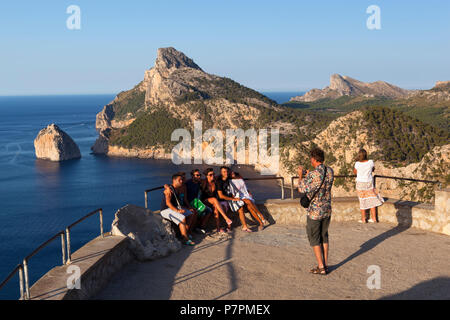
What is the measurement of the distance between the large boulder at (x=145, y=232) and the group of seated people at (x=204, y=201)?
392 mm

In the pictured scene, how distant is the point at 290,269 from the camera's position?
771 cm

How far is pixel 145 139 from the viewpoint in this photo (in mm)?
156750

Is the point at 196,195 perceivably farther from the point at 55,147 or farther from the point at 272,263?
the point at 55,147

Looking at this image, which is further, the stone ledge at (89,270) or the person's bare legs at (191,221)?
the person's bare legs at (191,221)

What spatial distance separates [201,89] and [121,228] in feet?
607

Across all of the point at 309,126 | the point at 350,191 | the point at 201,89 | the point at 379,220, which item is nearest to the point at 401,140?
the point at 350,191

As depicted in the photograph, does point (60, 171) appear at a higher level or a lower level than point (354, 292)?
lower

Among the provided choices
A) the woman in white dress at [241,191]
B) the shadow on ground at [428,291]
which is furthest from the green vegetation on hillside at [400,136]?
the shadow on ground at [428,291]

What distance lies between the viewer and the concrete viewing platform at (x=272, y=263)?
21.9 feet

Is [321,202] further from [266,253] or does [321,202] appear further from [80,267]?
[80,267]

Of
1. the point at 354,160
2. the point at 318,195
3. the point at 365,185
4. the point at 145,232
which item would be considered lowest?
the point at 354,160

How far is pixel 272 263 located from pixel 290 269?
43 centimetres

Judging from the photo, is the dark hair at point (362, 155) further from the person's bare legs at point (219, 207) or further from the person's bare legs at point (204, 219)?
the person's bare legs at point (204, 219)

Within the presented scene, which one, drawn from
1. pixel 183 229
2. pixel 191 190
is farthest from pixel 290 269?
pixel 191 190
